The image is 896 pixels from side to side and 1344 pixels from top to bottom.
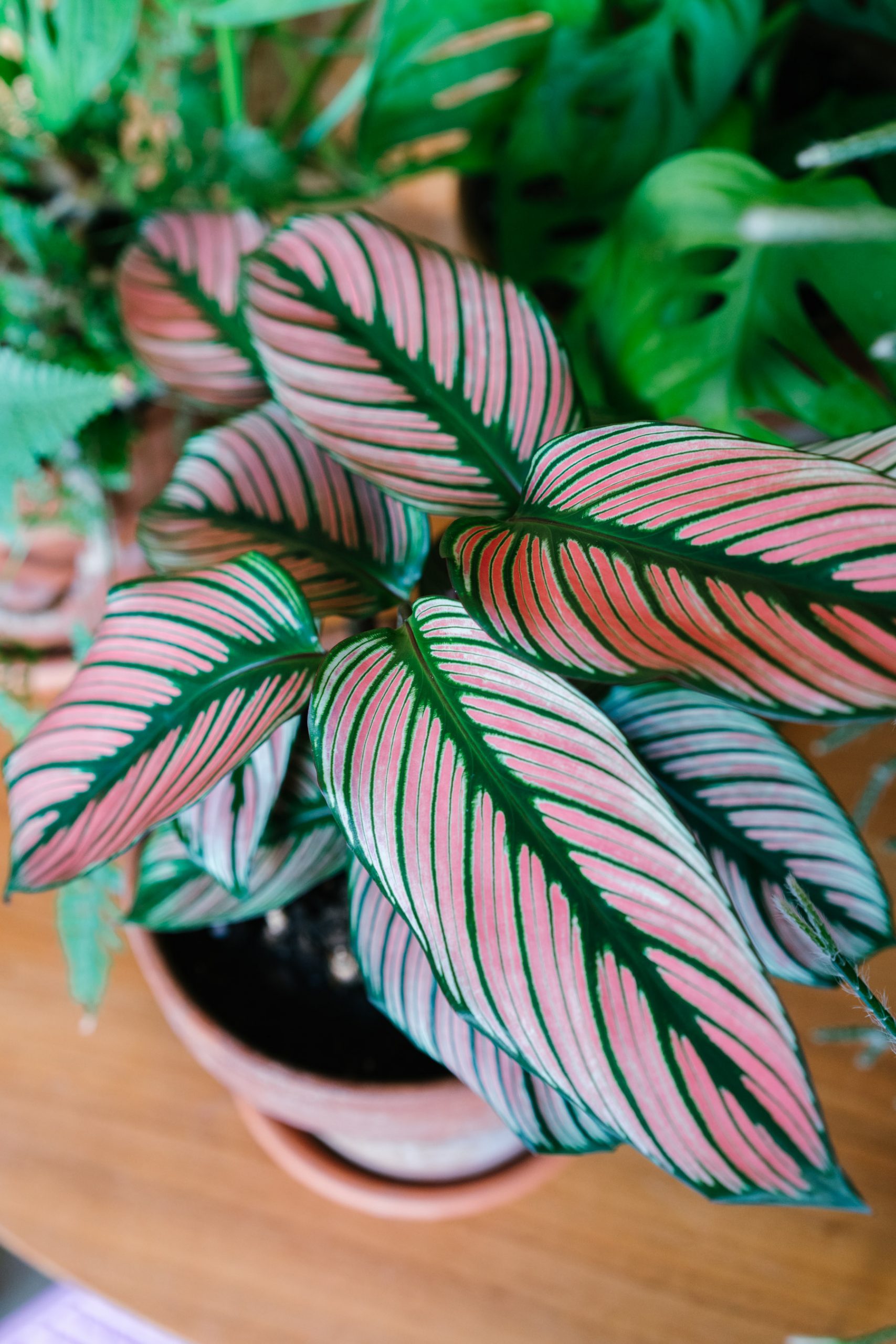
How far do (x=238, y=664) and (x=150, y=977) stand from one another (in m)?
0.29

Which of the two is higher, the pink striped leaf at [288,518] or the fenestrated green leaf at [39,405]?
the fenestrated green leaf at [39,405]

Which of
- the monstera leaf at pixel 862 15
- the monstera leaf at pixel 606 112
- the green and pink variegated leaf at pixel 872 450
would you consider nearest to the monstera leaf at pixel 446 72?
the monstera leaf at pixel 606 112

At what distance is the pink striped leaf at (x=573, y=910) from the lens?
29cm

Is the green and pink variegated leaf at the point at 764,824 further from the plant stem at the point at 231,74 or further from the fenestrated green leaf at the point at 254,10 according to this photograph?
the plant stem at the point at 231,74

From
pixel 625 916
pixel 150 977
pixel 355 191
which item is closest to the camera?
pixel 625 916

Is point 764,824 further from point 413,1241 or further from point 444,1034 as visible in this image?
point 413,1241

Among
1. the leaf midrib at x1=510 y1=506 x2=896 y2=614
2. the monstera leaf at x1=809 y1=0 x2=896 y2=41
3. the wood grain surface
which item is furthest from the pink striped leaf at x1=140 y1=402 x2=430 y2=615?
the monstera leaf at x1=809 y1=0 x2=896 y2=41

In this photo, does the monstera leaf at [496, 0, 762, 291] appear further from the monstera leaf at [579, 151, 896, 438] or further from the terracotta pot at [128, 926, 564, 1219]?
the terracotta pot at [128, 926, 564, 1219]

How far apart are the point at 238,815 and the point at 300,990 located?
0.22 m

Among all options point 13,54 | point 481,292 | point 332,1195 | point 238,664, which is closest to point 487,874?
point 238,664

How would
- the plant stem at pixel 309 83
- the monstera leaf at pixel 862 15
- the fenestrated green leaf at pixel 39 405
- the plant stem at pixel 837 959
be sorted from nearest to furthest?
the plant stem at pixel 837 959 < the fenestrated green leaf at pixel 39 405 < the monstera leaf at pixel 862 15 < the plant stem at pixel 309 83

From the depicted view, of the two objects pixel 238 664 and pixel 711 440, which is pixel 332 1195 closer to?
pixel 238 664

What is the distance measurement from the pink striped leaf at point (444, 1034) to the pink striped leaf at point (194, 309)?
342 millimetres

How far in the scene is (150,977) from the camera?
1.92 feet
